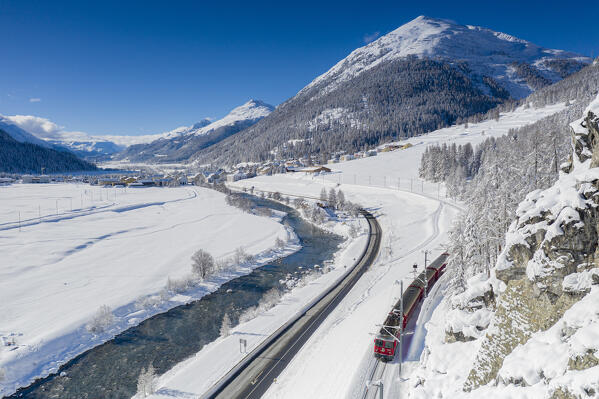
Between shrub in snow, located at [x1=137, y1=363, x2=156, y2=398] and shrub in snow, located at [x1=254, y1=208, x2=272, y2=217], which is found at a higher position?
shrub in snow, located at [x1=254, y1=208, x2=272, y2=217]

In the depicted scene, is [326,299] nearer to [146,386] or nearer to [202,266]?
[202,266]

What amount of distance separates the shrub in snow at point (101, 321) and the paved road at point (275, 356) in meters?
15.9

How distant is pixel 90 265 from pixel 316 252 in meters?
36.1

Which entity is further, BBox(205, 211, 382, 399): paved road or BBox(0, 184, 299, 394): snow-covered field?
BBox(0, 184, 299, 394): snow-covered field

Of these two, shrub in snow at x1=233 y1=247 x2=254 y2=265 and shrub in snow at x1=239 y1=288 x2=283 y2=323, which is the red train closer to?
shrub in snow at x1=239 y1=288 x2=283 y2=323

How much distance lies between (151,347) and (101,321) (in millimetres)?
6569

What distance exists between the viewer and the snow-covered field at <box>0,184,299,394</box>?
27.6m

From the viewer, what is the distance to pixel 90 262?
47.2m

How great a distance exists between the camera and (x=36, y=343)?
26328mm

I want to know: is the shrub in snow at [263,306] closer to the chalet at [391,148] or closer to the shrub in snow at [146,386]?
the shrub in snow at [146,386]

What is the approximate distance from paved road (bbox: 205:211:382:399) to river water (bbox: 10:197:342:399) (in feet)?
21.6

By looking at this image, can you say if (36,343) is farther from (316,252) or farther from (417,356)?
(316,252)

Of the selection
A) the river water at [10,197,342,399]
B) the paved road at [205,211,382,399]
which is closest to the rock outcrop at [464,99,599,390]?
the paved road at [205,211,382,399]

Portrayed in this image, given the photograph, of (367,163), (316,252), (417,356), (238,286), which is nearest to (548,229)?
(417,356)
